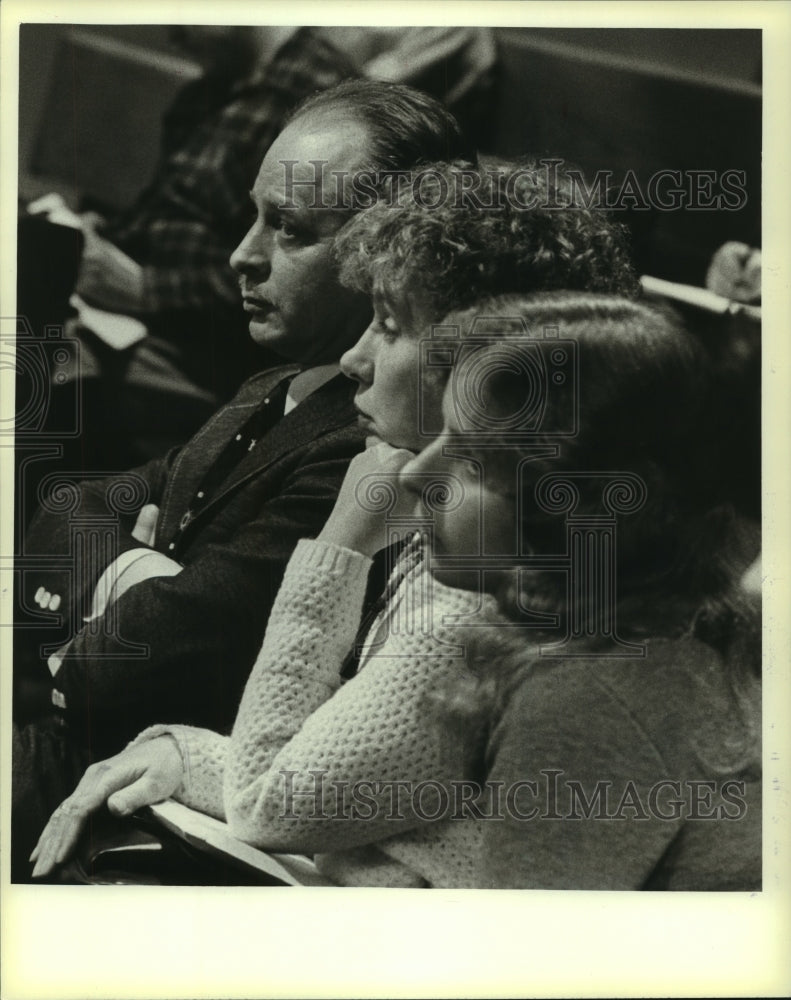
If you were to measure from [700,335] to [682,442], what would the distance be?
8.4 inches

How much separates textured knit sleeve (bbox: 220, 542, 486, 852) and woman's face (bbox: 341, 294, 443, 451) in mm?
260

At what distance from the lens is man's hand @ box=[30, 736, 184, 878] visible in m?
2.32

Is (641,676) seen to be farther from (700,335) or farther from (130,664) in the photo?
(130,664)

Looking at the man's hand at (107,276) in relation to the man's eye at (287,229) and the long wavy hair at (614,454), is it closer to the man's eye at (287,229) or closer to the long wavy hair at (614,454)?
the man's eye at (287,229)

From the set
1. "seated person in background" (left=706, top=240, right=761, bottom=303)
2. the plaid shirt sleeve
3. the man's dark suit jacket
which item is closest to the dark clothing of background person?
the man's dark suit jacket

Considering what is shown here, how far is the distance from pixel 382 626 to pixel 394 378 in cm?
48

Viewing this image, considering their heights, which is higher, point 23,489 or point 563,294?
point 563,294

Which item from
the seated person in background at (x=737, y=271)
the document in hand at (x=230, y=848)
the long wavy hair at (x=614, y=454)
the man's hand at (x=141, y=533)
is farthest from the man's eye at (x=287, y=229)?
the document in hand at (x=230, y=848)

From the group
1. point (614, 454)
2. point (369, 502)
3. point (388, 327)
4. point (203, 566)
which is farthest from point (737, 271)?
point (203, 566)

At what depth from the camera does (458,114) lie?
234 cm

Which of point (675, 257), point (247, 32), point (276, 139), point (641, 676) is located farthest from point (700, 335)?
point (247, 32)

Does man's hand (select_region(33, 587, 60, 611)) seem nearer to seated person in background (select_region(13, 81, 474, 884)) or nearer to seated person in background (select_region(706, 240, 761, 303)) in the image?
seated person in background (select_region(13, 81, 474, 884))

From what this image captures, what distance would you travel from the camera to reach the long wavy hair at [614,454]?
226cm

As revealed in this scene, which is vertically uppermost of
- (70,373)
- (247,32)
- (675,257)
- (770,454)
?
(247,32)
